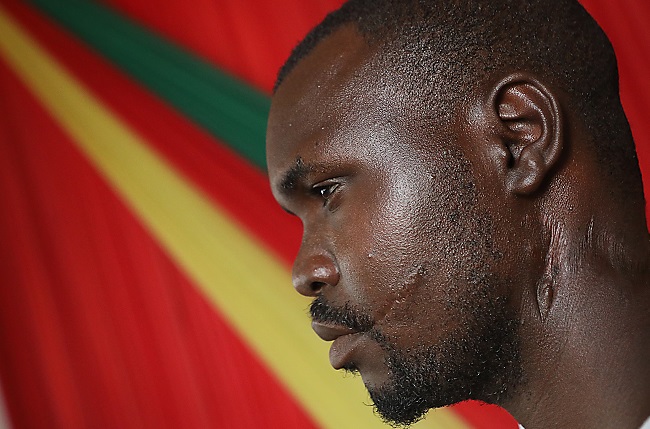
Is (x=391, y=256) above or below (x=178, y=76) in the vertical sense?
above

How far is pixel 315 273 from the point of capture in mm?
1047

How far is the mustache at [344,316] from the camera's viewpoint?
40.4 inches

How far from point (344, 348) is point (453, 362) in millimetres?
133

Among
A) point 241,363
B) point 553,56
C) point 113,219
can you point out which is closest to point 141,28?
point 113,219

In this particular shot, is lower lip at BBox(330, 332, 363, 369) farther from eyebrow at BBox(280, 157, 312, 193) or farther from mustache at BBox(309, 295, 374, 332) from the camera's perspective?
eyebrow at BBox(280, 157, 312, 193)

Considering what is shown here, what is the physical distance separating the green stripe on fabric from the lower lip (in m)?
0.81

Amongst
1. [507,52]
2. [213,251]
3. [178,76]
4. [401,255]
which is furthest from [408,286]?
[178,76]

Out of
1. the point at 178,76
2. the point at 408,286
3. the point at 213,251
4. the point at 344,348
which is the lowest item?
the point at 213,251

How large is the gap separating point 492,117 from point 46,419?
52.3 inches

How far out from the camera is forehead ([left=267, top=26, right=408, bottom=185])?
41.9 inches

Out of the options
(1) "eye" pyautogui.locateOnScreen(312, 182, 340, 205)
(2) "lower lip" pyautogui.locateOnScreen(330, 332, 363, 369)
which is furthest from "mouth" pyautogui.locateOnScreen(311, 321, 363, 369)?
(1) "eye" pyautogui.locateOnScreen(312, 182, 340, 205)

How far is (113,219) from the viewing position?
196cm

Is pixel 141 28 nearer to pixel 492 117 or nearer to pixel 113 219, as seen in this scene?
pixel 113 219

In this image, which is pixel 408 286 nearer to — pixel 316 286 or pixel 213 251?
pixel 316 286
